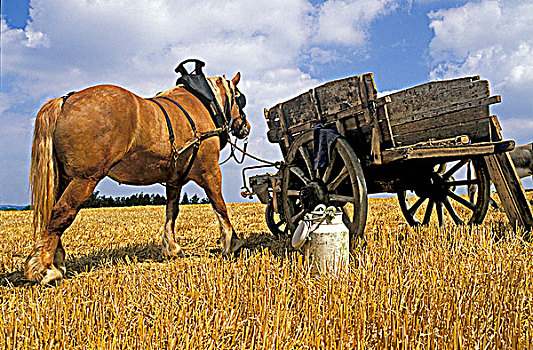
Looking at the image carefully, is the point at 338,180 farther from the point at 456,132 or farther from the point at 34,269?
the point at 34,269

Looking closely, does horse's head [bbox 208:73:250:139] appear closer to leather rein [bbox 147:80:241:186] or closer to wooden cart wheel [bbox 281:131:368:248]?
leather rein [bbox 147:80:241:186]

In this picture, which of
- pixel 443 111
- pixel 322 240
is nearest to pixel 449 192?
pixel 443 111

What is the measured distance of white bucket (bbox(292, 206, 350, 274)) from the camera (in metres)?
3.02

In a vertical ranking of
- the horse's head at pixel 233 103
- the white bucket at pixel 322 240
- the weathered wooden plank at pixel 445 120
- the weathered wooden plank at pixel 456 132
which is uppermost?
the horse's head at pixel 233 103

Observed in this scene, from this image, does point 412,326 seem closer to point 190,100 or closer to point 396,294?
point 396,294

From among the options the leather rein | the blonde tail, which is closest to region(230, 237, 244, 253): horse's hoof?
the leather rein

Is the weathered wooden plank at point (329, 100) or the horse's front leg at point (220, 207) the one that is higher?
the weathered wooden plank at point (329, 100)

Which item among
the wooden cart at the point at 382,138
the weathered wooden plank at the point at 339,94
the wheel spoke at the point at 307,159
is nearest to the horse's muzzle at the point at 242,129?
the wooden cart at the point at 382,138

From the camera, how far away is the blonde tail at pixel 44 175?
3.27 meters

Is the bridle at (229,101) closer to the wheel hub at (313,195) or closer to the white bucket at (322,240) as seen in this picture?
the wheel hub at (313,195)

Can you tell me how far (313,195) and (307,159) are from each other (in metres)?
0.51

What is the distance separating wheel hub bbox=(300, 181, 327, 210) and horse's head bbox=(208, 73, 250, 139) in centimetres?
170

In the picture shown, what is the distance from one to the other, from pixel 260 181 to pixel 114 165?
7.77ft

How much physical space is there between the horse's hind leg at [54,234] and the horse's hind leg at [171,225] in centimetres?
160
